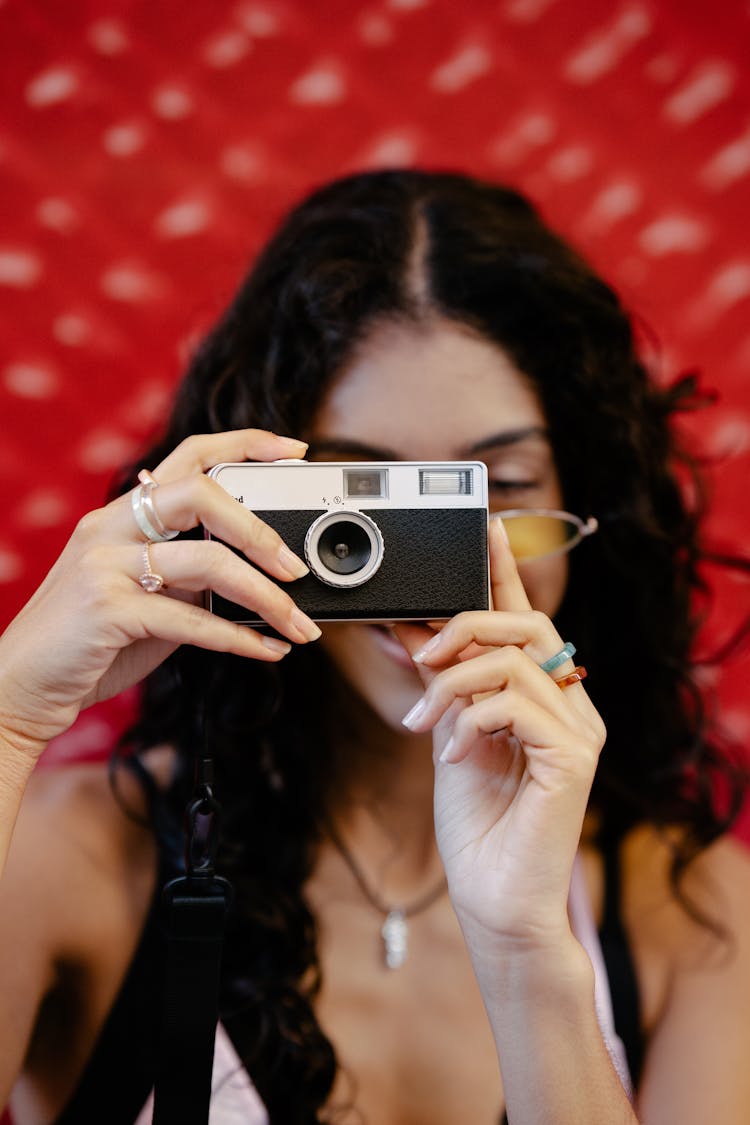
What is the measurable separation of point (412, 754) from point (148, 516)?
0.56 metres

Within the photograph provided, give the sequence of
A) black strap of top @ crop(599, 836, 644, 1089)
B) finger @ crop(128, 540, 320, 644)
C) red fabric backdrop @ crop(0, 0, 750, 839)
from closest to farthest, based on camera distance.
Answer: finger @ crop(128, 540, 320, 644), black strap of top @ crop(599, 836, 644, 1089), red fabric backdrop @ crop(0, 0, 750, 839)

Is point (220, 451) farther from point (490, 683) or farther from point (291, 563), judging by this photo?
point (490, 683)

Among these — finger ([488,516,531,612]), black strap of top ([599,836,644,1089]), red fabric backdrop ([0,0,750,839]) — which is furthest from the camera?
red fabric backdrop ([0,0,750,839])

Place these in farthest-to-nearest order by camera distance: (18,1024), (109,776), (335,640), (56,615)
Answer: (109,776)
(335,640)
(18,1024)
(56,615)

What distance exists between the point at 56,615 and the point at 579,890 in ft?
2.41

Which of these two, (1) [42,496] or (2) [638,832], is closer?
(2) [638,832]

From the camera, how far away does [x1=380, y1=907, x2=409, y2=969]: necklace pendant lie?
115cm

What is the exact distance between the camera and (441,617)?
816 millimetres

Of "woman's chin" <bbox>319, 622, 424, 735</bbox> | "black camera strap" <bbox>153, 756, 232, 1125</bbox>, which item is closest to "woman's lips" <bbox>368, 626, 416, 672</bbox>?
"woman's chin" <bbox>319, 622, 424, 735</bbox>

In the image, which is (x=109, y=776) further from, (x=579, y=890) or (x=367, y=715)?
(x=579, y=890)

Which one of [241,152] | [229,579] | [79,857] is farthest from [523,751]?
[241,152]

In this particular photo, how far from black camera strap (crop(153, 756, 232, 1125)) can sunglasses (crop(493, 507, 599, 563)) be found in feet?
1.33

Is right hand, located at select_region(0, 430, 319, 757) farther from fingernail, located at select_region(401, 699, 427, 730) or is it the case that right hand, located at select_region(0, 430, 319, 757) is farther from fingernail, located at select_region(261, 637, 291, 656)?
fingernail, located at select_region(401, 699, 427, 730)

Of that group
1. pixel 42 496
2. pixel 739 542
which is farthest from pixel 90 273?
pixel 739 542
